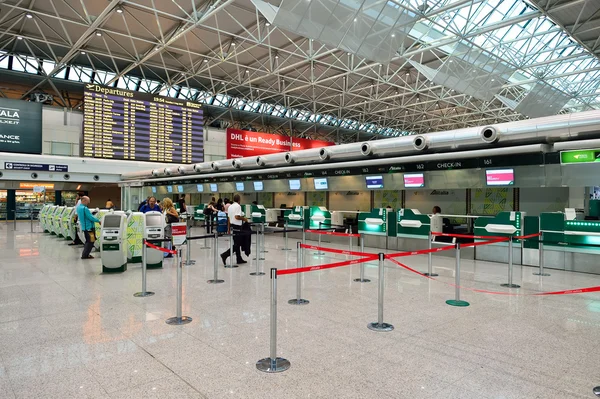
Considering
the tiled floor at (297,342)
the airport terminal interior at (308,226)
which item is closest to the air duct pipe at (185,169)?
the airport terminal interior at (308,226)

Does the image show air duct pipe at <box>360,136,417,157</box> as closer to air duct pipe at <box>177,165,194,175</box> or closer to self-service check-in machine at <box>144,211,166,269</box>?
self-service check-in machine at <box>144,211,166,269</box>

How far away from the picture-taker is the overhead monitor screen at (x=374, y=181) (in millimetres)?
12102

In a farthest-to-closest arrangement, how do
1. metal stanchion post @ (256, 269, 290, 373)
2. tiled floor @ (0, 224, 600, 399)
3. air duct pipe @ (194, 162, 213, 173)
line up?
air duct pipe @ (194, 162, 213, 173), metal stanchion post @ (256, 269, 290, 373), tiled floor @ (0, 224, 600, 399)

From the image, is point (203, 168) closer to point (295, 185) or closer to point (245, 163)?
point (245, 163)

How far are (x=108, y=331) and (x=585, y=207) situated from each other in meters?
13.5

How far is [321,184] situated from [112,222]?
316 inches

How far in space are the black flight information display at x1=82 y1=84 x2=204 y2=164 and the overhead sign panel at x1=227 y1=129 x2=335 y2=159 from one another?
72.6 inches

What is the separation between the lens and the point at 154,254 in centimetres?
838

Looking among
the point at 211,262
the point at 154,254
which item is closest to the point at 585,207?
the point at 211,262

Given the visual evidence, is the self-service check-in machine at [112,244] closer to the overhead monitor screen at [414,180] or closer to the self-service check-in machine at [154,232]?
the self-service check-in machine at [154,232]

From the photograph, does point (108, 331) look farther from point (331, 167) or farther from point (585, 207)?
point (585, 207)

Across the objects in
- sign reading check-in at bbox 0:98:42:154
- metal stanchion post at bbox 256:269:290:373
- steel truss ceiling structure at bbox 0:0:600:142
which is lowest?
metal stanchion post at bbox 256:269:290:373

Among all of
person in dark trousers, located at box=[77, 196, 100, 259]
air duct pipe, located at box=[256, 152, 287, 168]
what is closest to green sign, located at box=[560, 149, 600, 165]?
air duct pipe, located at box=[256, 152, 287, 168]

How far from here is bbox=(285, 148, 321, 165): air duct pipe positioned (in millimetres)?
13581
